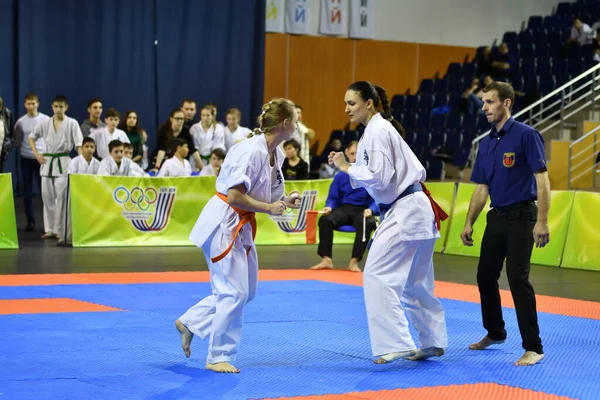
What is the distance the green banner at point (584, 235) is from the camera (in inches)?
427

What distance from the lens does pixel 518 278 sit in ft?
17.9

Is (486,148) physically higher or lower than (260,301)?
higher

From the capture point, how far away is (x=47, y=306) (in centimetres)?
729

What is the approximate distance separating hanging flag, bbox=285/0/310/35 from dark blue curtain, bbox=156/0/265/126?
1455 mm

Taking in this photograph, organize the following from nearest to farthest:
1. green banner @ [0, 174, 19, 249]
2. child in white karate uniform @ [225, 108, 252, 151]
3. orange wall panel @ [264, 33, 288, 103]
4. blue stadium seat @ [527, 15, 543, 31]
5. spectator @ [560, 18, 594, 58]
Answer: green banner @ [0, 174, 19, 249]
child in white karate uniform @ [225, 108, 252, 151]
spectator @ [560, 18, 594, 58]
orange wall panel @ [264, 33, 288, 103]
blue stadium seat @ [527, 15, 543, 31]

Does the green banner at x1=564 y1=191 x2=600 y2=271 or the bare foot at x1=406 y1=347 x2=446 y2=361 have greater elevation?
the bare foot at x1=406 y1=347 x2=446 y2=361

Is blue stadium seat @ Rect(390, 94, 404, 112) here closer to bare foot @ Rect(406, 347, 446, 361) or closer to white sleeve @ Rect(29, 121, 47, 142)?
white sleeve @ Rect(29, 121, 47, 142)

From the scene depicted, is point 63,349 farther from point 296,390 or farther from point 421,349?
point 421,349

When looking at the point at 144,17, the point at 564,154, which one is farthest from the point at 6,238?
the point at 564,154

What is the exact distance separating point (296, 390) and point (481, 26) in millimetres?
20271

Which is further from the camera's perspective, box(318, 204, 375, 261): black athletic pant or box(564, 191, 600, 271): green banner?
box(564, 191, 600, 271): green banner

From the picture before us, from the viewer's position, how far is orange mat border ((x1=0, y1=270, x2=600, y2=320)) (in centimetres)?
790

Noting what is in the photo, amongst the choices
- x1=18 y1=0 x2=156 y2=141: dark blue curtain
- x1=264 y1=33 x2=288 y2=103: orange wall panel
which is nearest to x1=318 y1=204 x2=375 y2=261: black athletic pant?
x1=18 y1=0 x2=156 y2=141: dark blue curtain

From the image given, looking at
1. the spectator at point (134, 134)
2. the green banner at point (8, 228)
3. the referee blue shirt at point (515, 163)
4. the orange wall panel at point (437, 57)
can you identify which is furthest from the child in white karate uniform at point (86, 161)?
the orange wall panel at point (437, 57)
